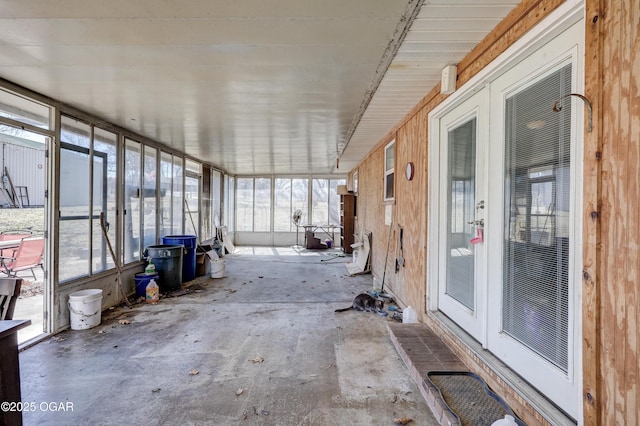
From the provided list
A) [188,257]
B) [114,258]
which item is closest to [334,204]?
[188,257]

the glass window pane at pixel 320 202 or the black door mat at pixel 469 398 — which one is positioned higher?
the glass window pane at pixel 320 202

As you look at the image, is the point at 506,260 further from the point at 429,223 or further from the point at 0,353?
the point at 0,353

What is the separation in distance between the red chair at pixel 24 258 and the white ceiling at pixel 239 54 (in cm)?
236

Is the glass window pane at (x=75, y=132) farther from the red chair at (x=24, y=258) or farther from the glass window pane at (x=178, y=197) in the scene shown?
the glass window pane at (x=178, y=197)

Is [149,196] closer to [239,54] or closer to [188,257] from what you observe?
[188,257]

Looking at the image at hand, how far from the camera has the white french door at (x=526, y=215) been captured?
1585mm

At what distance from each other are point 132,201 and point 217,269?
1.95m

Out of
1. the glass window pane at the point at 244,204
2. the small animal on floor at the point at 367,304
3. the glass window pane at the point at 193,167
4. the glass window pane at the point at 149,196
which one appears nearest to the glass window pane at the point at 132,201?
the glass window pane at the point at 149,196

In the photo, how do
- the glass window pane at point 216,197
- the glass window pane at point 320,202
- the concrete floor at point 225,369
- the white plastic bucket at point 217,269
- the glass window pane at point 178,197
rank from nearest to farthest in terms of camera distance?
the concrete floor at point 225,369 → the white plastic bucket at point 217,269 → the glass window pane at point 178,197 → the glass window pane at point 216,197 → the glass window pane at point 320,202

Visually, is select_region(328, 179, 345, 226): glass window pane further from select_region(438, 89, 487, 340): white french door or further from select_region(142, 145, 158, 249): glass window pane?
select_region(438, 89, 487, 340): white french door

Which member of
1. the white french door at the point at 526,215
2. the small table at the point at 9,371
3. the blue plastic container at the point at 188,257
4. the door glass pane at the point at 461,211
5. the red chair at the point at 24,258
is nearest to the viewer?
the small table at the point at 9,371

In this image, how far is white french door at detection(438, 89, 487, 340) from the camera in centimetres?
243

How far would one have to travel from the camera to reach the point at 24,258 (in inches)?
188

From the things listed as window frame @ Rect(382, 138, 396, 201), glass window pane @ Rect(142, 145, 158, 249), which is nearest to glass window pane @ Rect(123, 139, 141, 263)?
glass window pane @ Rect(142, 145, 158, 249)
